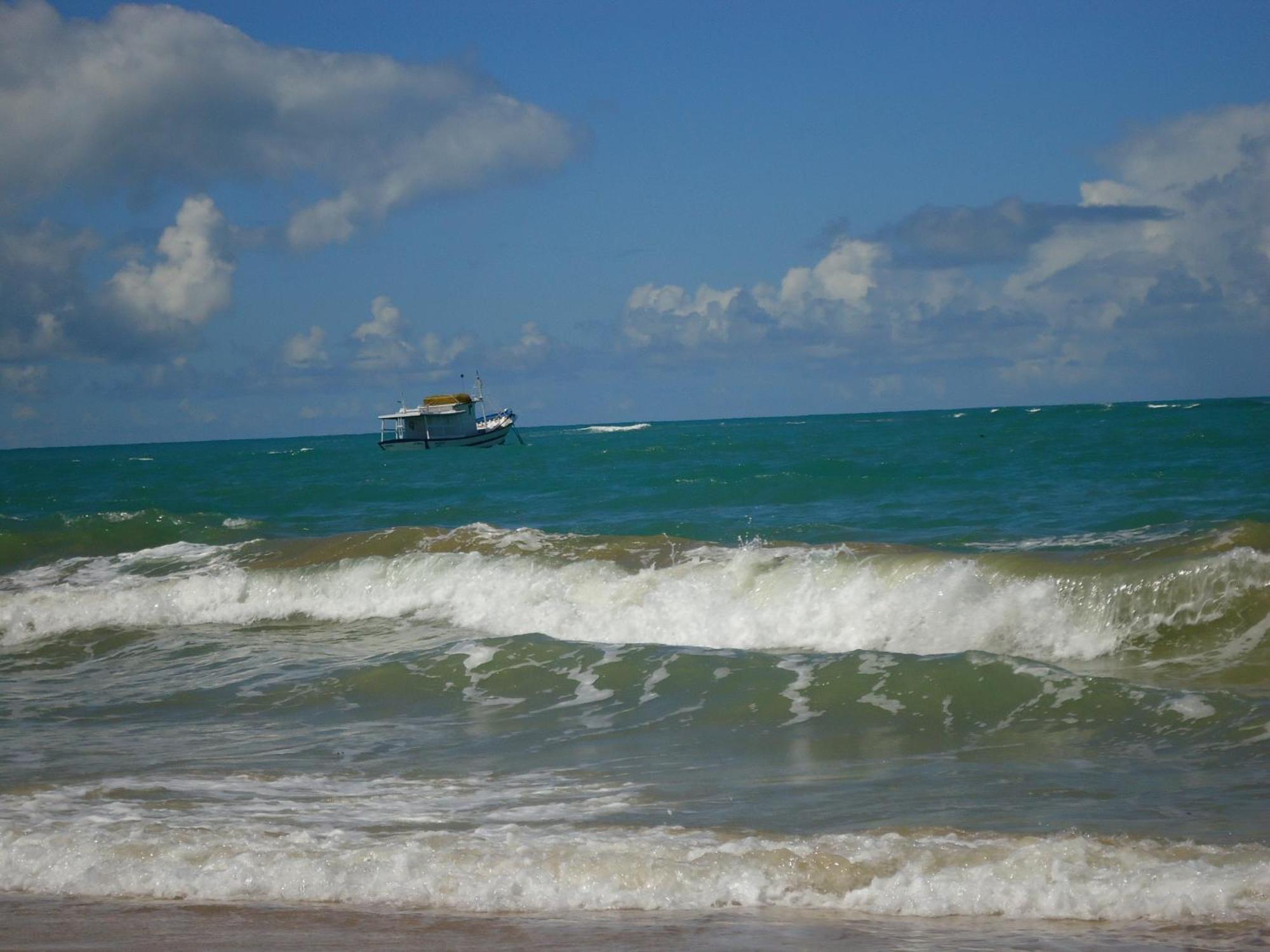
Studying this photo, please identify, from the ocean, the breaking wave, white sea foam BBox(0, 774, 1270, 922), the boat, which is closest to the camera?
white sea foam BBox(0, 774, 1270, 922)

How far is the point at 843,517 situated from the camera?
891 inches

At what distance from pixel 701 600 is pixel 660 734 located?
5622 millimetres

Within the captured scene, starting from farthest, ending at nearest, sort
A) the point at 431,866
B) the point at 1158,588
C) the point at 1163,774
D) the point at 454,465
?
1. the point at 454,465
2. the point at 1158,588
3. the point at 1163,774
4. the point at 431,866

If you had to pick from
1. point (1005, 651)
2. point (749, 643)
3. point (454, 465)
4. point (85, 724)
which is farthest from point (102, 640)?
point (454, 465)

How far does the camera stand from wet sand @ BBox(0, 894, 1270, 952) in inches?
186

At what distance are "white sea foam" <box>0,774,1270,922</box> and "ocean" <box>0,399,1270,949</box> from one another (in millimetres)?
22

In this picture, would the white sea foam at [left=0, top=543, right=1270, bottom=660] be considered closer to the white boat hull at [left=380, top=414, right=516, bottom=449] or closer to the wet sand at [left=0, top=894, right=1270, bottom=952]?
the wet sand at [left=0, top=894, right=1270, bottom=952]

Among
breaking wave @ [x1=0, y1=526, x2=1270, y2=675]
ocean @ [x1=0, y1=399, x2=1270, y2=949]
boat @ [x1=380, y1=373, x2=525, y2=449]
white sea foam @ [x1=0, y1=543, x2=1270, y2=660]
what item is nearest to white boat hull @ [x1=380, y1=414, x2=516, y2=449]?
boat @ [x1=380, y1=373, x2=525, y2=449]

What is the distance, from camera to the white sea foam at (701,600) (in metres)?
12.4

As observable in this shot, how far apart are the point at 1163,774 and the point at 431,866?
4.34 meters

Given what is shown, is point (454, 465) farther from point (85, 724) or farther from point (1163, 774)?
point (1163, 774)

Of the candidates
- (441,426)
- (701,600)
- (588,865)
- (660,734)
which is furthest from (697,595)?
(441,426)

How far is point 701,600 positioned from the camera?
1464cm

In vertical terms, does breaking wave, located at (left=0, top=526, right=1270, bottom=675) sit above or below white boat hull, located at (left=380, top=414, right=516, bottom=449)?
below
